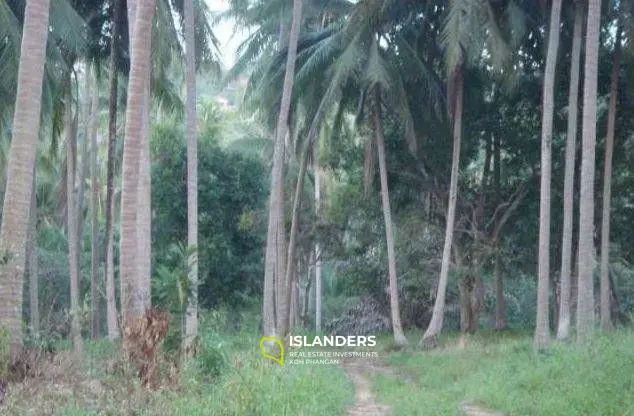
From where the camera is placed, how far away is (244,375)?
10.5 meters

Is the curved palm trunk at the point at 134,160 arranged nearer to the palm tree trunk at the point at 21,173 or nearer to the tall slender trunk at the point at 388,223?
the palm tree trunk at the point at 21,173

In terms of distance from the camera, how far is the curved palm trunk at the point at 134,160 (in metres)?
11.7

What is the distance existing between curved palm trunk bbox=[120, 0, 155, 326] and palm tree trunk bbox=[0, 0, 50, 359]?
1.32 metres

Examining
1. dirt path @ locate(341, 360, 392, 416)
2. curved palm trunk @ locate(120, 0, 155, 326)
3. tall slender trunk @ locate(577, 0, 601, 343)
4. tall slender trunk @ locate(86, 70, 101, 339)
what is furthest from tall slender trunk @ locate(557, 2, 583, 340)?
tall slender trunk @ locate(86, 70, 101, 339)

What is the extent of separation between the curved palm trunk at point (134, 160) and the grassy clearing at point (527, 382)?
4198 mm

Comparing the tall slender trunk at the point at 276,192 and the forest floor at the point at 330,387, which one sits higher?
the tall slender trunk at the point at 276,192

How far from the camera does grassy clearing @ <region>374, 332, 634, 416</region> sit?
1081cm

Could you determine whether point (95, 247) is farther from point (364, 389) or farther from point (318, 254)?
A: point (364, 389)

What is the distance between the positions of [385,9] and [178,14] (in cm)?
540

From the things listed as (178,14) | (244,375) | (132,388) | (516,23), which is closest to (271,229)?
(178,14)

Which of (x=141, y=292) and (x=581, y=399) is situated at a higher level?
(x=141, y=292)

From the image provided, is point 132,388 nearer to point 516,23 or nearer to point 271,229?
point 271,229

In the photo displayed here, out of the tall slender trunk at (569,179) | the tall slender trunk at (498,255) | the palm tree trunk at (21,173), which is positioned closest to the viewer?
the palm tree trunk at (21,173)

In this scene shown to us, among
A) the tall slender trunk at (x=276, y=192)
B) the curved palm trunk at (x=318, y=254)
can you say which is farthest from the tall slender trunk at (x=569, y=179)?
the curved palm trunk at (x=318, y=254)
